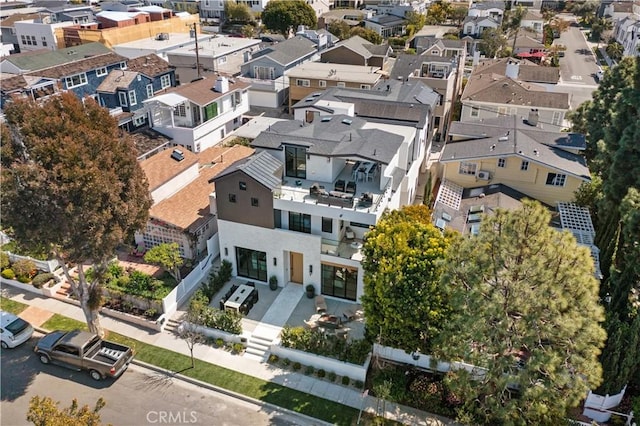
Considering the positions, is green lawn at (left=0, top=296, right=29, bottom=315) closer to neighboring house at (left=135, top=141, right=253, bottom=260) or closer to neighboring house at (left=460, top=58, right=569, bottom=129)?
neighboring house at (left=135, top=141, right=253, bottom=260)

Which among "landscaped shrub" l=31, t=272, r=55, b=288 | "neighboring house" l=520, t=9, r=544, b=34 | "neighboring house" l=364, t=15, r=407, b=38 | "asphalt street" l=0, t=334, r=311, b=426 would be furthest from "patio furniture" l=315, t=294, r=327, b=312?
"neighboring house" l=520, t=9, r=544, b=34

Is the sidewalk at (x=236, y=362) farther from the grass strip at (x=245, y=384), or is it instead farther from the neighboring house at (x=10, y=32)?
the neighboring house at (x=10, y=32)

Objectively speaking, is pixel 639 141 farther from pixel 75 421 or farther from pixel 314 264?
pixel 75 421

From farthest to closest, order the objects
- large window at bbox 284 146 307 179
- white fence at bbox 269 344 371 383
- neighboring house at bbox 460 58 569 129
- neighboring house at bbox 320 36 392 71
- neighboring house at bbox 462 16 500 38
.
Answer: neighboring house at bbox 462 16 500 38 → neighboring house at bbox 320 36 392 71 → neighboring house at bbox 460 58 569 129 → large window at bbox 284 146 307 179 → white fence at bbox 269 344 371 383

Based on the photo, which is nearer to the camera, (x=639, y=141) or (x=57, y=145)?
(x=57, y=145)

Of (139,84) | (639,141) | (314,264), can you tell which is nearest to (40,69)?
(139,84)

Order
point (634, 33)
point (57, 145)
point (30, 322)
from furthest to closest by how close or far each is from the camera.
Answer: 1. point (634, 33)
2. point (30, 322)
3. point (57, 145)
